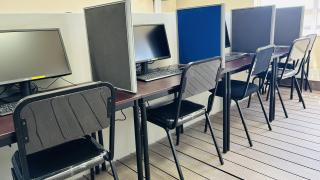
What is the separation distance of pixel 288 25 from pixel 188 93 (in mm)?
2375

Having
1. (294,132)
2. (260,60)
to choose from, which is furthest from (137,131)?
(294,132)

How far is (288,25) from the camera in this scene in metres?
3.45

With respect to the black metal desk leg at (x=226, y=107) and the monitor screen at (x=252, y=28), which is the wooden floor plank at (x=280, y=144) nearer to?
the black metal desk leg at (x=226, y=107)

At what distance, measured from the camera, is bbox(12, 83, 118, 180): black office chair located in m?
1.07

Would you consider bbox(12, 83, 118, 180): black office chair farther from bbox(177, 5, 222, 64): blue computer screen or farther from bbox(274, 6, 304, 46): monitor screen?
bbox(274, 6, 304, 46): monitor screen

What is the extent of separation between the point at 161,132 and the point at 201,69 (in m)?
1.08

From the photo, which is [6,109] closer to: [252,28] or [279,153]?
[279,153]

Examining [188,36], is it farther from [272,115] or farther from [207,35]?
[272,115]

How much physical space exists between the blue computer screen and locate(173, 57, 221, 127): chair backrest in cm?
39

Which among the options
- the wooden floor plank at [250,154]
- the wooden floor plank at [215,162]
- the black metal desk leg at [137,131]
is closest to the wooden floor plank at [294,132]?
the wooden floor plank at [250,154]

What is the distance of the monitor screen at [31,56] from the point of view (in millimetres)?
1452

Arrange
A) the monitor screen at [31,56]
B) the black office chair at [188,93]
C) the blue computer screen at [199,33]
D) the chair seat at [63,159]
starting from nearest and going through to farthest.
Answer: the chair seat at [63,159] → the monitor screen at [31,56] → the black office chair at [188,93] → the blue computer screen at [199,33]

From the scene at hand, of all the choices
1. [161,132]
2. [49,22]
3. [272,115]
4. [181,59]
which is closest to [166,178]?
[161,132]

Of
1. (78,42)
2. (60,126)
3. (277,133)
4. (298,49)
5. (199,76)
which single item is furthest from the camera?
(298,49)
